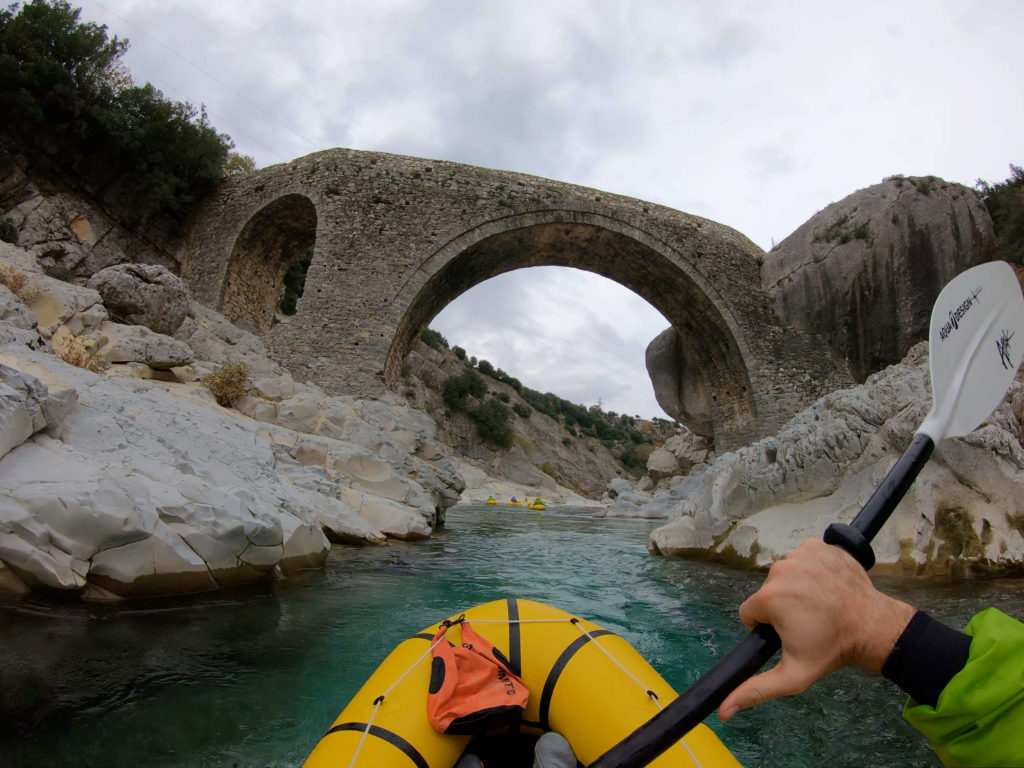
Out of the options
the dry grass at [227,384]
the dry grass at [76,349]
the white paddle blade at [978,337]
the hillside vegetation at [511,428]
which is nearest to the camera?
the white paddle blade at [978,337]

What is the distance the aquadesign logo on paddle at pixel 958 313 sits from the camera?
57.5 inches

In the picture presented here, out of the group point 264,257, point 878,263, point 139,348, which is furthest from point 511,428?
point 139,348

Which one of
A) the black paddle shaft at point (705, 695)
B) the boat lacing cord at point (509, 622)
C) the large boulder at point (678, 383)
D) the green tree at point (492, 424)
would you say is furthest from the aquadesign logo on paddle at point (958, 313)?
the green tree at point (492, 424)

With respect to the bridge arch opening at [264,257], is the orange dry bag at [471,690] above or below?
below

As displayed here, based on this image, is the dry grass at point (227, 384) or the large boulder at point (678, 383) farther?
the large boulder at point (678, 383)

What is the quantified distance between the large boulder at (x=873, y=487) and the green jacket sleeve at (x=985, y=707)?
13.4ft

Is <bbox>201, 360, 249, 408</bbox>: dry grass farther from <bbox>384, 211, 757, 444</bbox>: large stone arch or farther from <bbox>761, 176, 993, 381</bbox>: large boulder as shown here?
<bbox>761, 176, 993, 381</bbox>: large boulder

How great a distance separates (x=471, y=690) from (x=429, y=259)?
10.6m

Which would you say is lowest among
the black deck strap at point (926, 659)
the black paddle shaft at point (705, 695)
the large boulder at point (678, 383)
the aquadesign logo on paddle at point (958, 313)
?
the black paddle shaft at point (705, 695)

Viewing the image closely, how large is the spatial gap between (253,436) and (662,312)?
38.2 feet

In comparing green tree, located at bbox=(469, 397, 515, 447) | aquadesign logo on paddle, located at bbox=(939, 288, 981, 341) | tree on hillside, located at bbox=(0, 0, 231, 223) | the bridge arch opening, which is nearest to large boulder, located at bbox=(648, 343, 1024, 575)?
aquadesign logo on paddle, located at bbox=(939, 288, 981, 341)

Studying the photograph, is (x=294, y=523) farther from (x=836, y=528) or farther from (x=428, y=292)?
(x=428, y=292)

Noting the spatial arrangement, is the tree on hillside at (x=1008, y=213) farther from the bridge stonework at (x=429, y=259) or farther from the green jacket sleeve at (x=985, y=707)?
the green jacket sleeve at (x=985, y=707)

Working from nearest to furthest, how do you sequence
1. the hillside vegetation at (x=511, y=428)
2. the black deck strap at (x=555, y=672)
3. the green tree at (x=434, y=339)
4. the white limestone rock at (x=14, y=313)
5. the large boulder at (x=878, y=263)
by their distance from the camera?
the black deck strap at (x=555, y=672), the white limestone rock at (x=14, y=313), the large boulder at (x=878, y=263), the hillside vegetation at (x=511, y=428), the green tree at (x=434, y=339)
